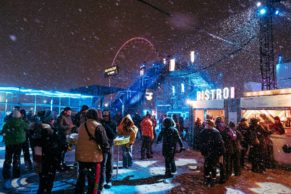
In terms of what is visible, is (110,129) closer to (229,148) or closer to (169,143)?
(169,143)

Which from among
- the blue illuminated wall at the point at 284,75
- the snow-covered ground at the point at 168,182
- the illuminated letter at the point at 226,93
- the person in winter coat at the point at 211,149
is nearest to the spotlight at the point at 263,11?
the blue illuminated wall at the point at 284,75

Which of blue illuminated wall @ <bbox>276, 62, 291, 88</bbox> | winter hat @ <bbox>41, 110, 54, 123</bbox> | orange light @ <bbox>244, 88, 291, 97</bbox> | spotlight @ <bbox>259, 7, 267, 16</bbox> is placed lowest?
winter hat @ <bbox>41, 110, 54, 123</bbox>

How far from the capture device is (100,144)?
525 centimetres

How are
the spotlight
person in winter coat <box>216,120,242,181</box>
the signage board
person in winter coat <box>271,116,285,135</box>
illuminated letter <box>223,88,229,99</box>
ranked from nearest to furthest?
person in winter coat <box>216,120,242,181</box>, person in winter coat <box>271,116,285,135</box>, illuminated letter <box>223,88,229,99</box>, the spotlight, the signage board

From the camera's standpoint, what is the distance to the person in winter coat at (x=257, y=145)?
31.0ft

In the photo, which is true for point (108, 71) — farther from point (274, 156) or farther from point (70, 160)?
point (274, 156)

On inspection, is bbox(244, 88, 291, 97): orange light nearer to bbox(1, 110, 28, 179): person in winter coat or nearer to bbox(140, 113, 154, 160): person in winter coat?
bbox(140, 113, 154, 160): person in winter coat

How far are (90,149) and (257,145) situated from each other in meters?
6.70

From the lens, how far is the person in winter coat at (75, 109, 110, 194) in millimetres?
5238

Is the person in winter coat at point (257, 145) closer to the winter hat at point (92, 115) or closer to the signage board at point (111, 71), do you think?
the winter hat at point (92, 115)

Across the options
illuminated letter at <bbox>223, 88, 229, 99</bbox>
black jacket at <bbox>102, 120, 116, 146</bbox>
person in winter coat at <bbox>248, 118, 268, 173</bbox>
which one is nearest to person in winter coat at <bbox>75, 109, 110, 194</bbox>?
black jacket at <bbox>102, 120, 116, 146</bbox>

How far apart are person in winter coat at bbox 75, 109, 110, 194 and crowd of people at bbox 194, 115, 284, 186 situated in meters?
3.24

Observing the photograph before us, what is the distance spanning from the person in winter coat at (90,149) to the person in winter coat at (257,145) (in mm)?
6230

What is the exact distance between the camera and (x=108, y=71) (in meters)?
29.5
